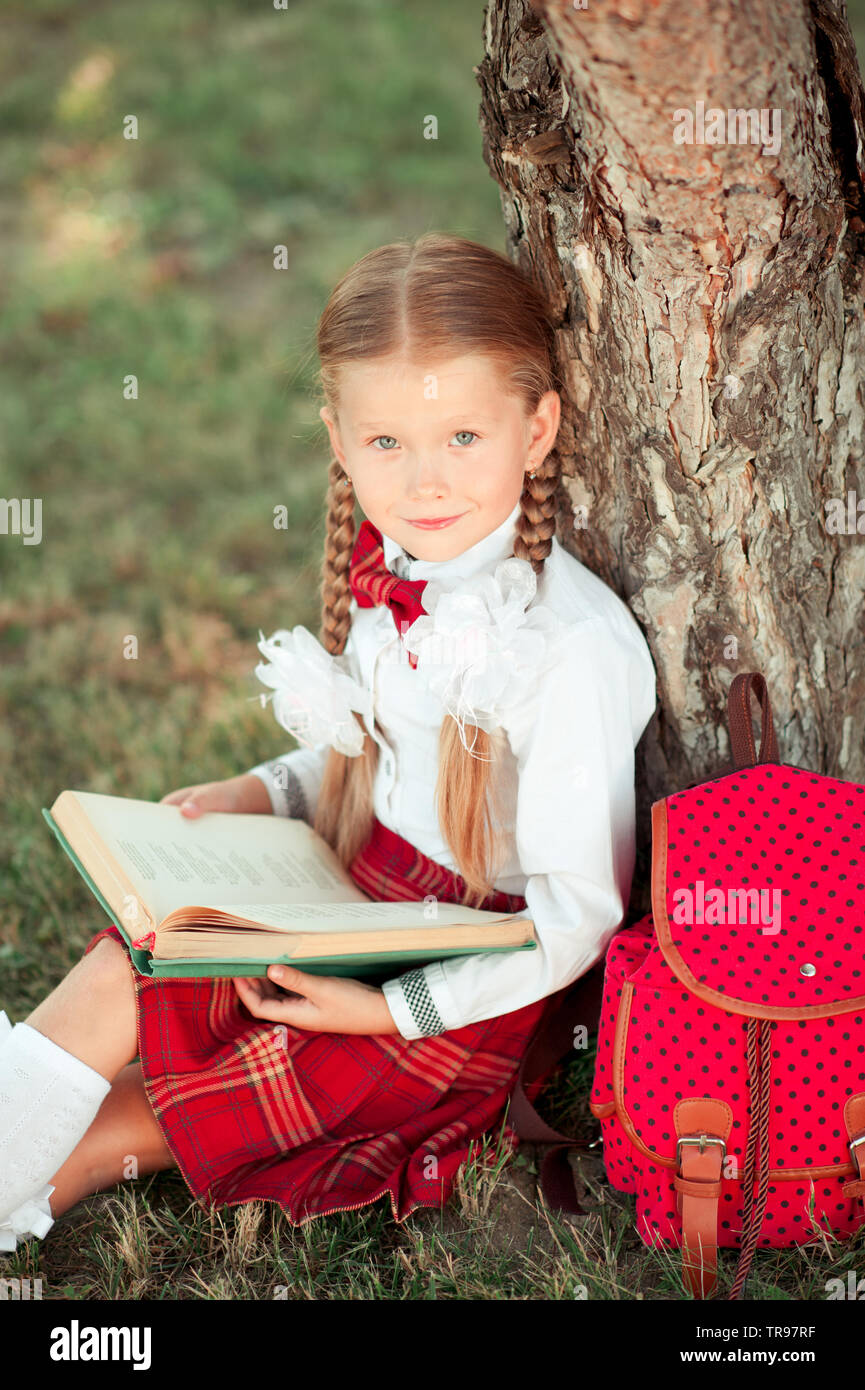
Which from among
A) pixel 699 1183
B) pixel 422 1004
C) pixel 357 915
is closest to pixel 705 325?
pixel 357 915

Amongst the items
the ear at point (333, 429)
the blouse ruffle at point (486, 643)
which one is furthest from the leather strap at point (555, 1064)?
the ear at point (333, 429)

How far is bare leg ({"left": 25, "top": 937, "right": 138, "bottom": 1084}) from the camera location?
182 centimetres

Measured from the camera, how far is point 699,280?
1.70 meters

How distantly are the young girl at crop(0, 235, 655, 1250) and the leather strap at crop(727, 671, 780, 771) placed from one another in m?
0.15

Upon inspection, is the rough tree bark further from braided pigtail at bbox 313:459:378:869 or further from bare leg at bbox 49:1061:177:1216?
bare leg at bbox 49:1061:177:1216

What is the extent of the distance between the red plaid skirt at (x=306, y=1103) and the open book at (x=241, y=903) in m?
0.13

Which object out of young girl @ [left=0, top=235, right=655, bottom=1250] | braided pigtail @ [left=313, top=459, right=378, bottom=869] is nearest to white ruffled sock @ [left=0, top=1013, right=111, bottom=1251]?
young girl @ [left=0, top=235, right=655, bottom=1250]

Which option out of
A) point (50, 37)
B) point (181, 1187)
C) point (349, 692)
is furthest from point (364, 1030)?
point (50, 37)

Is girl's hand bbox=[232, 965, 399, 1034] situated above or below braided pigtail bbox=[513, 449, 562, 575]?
below

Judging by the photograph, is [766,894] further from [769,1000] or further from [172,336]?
[172,336]

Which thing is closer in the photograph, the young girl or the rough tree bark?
the rough tree bark

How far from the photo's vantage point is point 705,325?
1.74 m

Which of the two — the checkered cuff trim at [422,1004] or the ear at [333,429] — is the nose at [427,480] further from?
the checkered cuff trim at [422,1004]

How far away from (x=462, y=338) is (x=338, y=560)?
491 millimetres
